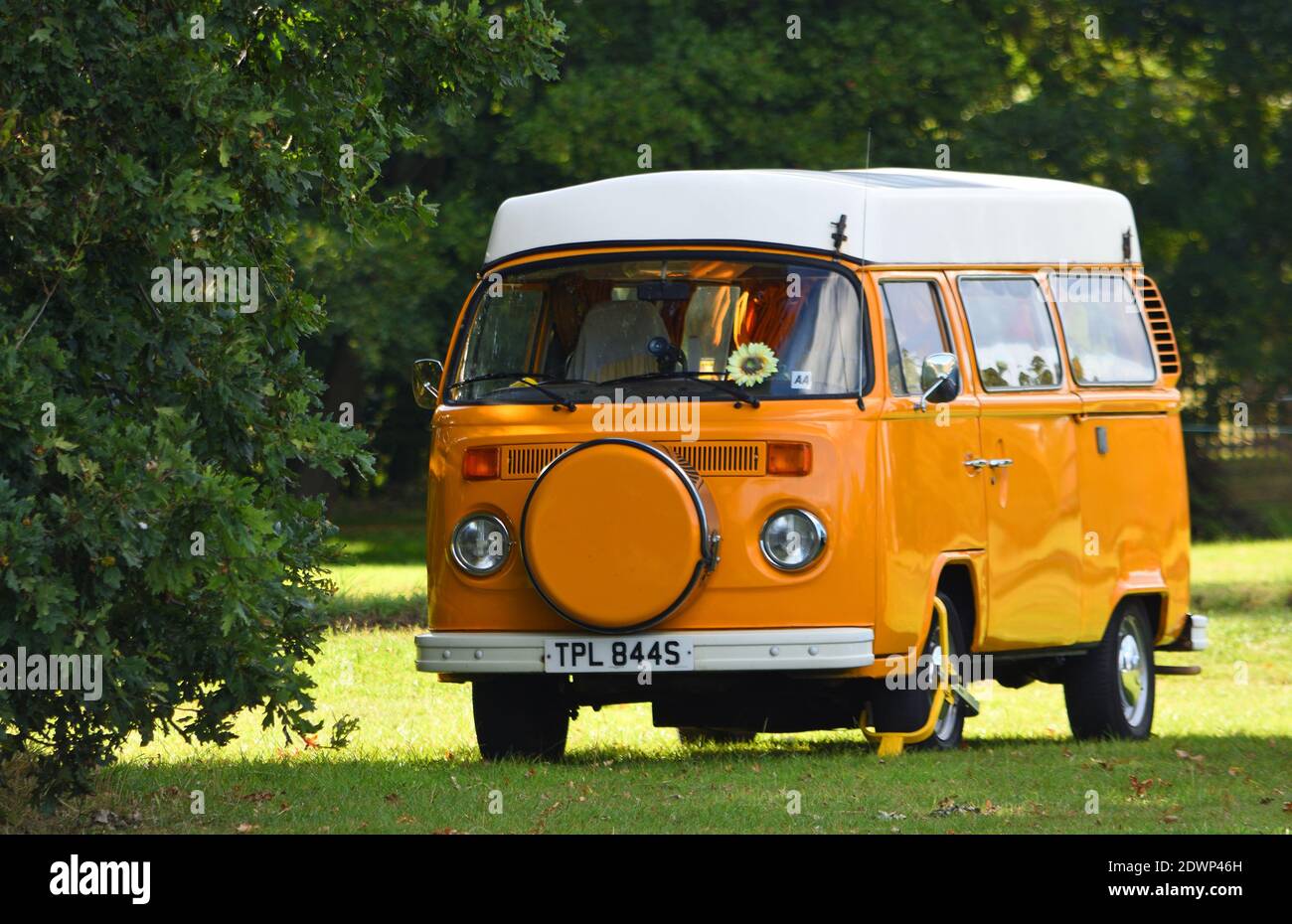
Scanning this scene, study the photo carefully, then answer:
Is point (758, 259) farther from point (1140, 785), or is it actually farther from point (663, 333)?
point (1140, 785)

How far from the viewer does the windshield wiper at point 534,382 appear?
11.3 meters

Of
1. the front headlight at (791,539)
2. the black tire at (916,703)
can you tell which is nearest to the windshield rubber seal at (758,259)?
the front headlight at (791,539)

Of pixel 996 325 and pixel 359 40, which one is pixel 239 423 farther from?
pixel 996 325

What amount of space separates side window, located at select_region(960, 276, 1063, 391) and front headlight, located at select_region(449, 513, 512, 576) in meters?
2.73

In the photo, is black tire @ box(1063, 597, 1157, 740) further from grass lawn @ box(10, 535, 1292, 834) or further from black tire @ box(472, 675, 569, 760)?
black tire @ box(472, 675, 569, 760)

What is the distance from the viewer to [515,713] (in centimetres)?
1177

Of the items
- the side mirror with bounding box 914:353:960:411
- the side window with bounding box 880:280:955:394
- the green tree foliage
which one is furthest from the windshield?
the green tree foliage

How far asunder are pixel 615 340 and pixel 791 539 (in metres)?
1.38

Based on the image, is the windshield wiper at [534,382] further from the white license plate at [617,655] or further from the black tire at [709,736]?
the black tire at [709,736]

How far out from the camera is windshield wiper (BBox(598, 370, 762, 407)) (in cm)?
1106

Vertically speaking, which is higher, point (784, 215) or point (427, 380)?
point (784, 215)

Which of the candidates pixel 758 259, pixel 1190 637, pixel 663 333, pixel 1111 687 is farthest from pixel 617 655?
pixel 1190 637

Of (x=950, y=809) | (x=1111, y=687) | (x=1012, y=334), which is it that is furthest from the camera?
(x=1111, y=687)

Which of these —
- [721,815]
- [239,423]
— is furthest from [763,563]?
[239,423]
